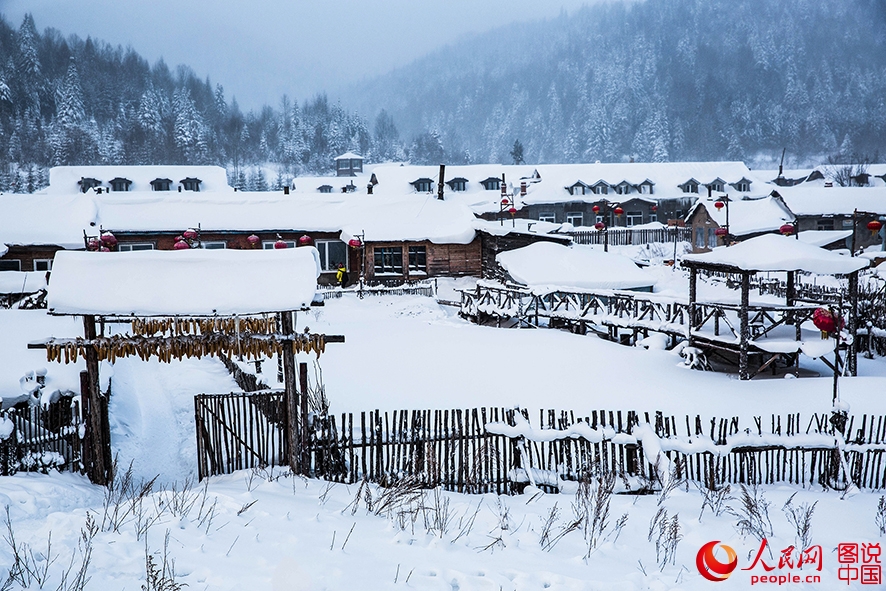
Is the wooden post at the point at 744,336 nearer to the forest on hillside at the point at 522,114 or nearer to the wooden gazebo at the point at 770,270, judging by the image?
the wooden gazebo at the point at 770,270

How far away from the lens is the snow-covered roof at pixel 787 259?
14266 mm

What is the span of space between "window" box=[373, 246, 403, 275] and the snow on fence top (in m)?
25.1

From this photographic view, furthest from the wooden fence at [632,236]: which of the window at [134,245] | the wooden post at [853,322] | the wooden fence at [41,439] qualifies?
the wooden fence at [41,439]

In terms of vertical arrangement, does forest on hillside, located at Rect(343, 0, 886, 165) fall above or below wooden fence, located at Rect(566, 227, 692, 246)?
above

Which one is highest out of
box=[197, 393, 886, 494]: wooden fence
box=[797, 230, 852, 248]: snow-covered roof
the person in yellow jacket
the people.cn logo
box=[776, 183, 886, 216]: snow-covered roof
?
box=[776, 183, 886, 216]: snow-covered roof

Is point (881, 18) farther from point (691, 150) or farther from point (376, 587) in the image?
point (376, 587)

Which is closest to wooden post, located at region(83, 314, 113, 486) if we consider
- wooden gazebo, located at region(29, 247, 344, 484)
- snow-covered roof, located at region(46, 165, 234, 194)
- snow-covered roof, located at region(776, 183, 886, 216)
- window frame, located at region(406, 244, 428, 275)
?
wooden gazebo, located at region(29, 247, 344, 484)

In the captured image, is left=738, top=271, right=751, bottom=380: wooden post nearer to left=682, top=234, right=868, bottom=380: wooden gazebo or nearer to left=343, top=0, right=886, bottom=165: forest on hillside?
left=682, top=234, right=868, bottom=380: wooden gazebo

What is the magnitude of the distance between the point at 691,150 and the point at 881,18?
3897 inches

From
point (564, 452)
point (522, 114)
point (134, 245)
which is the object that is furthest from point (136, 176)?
point (522, 114)

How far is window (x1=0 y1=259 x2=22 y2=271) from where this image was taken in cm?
3155

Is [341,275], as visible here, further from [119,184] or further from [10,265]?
[119,184]

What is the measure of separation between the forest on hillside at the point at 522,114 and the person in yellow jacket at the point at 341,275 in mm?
59673

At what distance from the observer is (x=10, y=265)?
1248 inches
